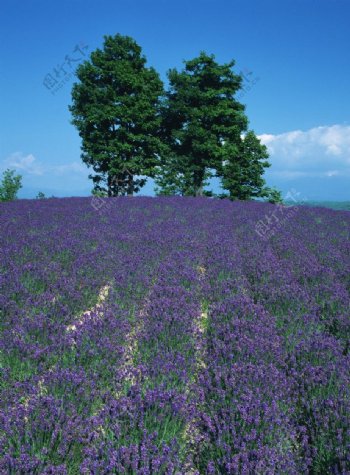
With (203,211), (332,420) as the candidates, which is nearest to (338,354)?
(332,420)

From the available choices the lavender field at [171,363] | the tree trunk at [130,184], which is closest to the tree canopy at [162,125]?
the tree trunk at [130,184]

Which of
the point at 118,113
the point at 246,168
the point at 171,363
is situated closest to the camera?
the point at 171,363

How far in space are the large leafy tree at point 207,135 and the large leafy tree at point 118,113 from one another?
3.93 ft

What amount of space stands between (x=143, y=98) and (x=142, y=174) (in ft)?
14.8

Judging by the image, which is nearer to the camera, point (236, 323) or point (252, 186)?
point (236, 323)

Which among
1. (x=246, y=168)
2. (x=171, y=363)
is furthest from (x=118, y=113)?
(x=171, y=363)

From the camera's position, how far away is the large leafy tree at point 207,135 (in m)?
24.9

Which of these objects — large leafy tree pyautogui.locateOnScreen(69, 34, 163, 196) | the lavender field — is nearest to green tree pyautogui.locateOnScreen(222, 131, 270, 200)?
large leafy tree pyautogui.locateOnScreen(69, 34, 163, 196)

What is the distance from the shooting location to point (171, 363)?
119 inches

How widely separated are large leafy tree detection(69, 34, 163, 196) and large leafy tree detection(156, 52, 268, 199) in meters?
1.20

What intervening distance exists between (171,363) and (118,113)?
2199 centimetres

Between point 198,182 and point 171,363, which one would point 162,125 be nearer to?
point 198,182

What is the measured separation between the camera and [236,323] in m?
3.87

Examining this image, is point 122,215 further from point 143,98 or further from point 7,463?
point 143,98
